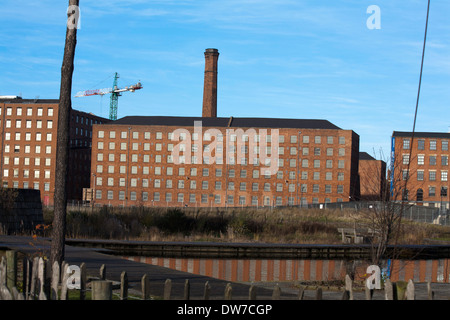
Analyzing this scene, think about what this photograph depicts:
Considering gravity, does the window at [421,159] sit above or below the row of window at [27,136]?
below

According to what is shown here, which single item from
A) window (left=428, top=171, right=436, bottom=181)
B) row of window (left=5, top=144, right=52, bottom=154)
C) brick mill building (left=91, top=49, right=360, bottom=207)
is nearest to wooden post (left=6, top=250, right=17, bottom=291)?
brick mill building (left=91, top=49, right=360, bottom=207)

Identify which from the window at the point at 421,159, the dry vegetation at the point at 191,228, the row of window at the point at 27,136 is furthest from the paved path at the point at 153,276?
the row of window at the point at 27,136

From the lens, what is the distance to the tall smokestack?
98312 mm

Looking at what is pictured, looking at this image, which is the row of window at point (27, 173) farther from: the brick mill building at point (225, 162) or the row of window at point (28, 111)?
the brick mill building at point (225, 162)

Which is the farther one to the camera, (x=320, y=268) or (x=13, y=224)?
(x=13, y=224)

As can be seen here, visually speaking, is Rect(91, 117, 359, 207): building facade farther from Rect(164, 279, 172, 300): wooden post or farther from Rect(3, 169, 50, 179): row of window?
Rect(164, 279, 172, 300): wooden post

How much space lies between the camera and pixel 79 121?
113250mm

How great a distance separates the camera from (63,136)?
11047 mm

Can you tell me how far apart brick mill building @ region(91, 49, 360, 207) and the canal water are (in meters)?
65.6

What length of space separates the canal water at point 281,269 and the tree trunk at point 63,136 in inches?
306

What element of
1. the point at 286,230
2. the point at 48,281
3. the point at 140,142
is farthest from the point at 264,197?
the point at 48,281

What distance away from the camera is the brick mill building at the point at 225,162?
90.1 metres
